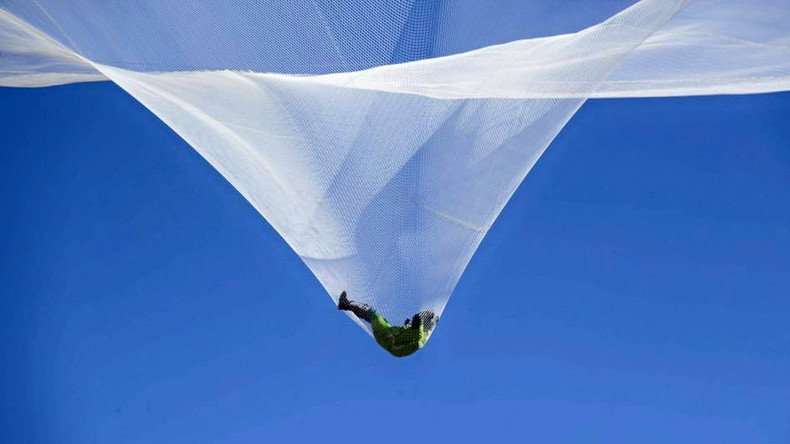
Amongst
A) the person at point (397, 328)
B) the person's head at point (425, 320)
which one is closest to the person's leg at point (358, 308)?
the person at point (397, 328)

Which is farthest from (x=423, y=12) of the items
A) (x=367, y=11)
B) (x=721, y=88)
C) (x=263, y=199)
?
(x=721, y=88)

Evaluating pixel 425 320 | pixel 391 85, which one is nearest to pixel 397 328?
pixel 425 320

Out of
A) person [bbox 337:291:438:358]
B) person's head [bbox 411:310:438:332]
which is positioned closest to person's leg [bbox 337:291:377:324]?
person [bbox 337:291:438:358]

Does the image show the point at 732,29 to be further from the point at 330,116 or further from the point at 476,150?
the point at 330,116

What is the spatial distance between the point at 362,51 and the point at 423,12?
254 mm

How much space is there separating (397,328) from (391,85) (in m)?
0.97

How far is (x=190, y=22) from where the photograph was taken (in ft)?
11.0

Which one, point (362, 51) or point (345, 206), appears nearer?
point (362, 51)

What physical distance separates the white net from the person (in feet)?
0.12

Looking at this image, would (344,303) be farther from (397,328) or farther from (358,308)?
(397,328)

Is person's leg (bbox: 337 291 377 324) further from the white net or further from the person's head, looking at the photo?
the person's head

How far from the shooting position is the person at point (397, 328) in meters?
3.69

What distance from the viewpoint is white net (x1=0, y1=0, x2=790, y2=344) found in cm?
328

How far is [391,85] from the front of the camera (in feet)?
10.9
